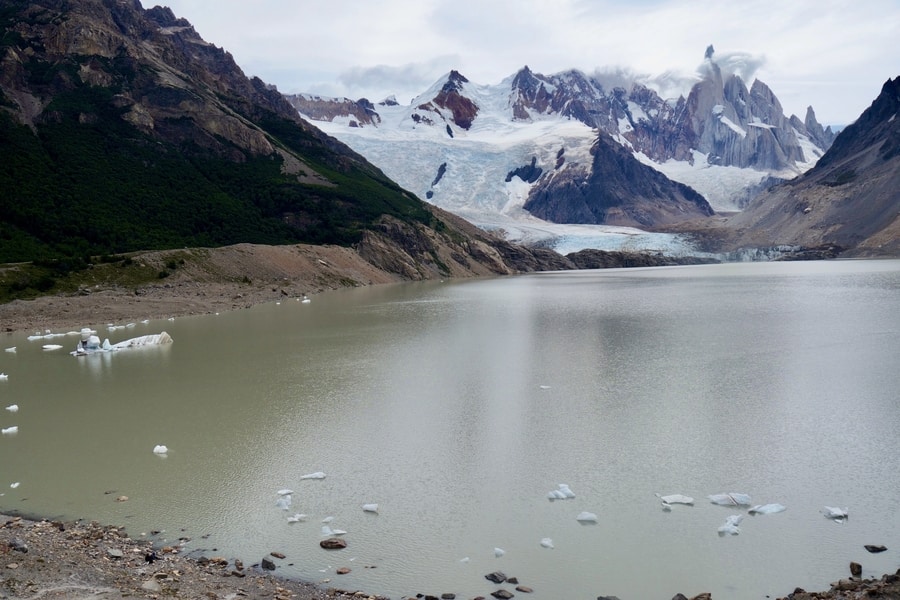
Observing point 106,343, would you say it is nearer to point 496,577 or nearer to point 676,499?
point 496,577

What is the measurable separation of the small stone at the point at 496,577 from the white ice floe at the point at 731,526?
387 centimetres

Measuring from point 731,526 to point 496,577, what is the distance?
4.20 metres

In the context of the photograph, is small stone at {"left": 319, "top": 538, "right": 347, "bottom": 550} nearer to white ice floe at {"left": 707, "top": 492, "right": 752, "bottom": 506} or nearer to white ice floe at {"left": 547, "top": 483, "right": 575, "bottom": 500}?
white ice floe at {"left": 547, "top": 483, "right": 575, "bottom": 500}

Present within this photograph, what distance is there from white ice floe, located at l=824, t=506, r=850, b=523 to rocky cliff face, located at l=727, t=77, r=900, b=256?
140 meters

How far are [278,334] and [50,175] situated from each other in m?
50.0

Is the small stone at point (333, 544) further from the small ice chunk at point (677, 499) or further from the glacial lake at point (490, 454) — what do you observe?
the small ice chunk at point (677, 499)

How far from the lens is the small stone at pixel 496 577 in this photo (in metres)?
10.2

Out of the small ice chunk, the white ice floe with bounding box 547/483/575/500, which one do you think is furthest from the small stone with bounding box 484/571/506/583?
the small ice chunk

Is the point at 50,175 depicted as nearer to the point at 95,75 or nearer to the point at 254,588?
the point at 95,75

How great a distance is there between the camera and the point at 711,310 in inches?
1811

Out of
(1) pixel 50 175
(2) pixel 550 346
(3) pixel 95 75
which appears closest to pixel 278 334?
(2) pixel 550 346

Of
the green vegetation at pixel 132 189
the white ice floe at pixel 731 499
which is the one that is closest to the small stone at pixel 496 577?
the white ice floe at pixel 731 499

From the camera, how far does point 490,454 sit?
1598 centimetres

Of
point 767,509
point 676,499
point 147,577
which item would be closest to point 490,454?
point 676,499
